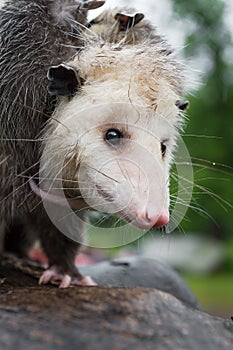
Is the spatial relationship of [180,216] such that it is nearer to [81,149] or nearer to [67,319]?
[81,149]

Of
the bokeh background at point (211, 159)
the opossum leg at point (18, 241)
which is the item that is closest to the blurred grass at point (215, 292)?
the bokeh background at point (211, 159)

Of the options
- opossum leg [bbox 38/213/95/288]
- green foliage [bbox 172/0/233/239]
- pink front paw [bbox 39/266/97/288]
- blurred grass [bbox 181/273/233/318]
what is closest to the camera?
pink front paw [bbox 39/266/97/288]

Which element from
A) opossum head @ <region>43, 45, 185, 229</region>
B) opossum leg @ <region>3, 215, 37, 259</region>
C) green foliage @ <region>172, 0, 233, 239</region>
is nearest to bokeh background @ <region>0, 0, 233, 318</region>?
green foliage @ <region>172, 0, 233, 239</region>

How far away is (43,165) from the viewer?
2.67 meters

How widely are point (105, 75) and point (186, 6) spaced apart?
9.53m

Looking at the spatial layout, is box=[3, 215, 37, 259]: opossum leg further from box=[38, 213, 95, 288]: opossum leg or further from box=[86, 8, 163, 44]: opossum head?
box=[86, 8, 163, 44]: opossum head

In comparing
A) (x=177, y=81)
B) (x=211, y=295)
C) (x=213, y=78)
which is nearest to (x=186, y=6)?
(x=213, y=78)

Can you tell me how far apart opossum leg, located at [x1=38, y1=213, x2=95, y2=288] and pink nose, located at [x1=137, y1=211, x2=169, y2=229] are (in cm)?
111

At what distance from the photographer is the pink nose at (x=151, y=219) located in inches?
84.8

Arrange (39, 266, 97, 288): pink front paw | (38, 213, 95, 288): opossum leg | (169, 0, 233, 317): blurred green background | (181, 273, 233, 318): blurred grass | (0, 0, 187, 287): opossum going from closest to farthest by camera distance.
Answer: (0, 0, 187, 287): opossum, (39, 266, 97, 288): pink front paw, (38, 213, 95, 288): opossum leg, (181, 273, 233, 318): blurred grass, (169, 0, 233, 317): blurred green background

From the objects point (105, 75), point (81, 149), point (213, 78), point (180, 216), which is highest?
point (105, 75)

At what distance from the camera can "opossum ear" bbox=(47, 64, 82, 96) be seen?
2514mm

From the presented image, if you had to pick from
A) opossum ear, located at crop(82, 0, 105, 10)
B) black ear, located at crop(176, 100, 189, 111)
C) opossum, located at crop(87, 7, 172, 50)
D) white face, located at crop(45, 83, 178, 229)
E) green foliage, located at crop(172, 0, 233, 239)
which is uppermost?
opossum ear, located at crop(82, 0, 105, 10)

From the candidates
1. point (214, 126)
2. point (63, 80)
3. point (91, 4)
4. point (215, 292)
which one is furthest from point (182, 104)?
point (214, 126)
